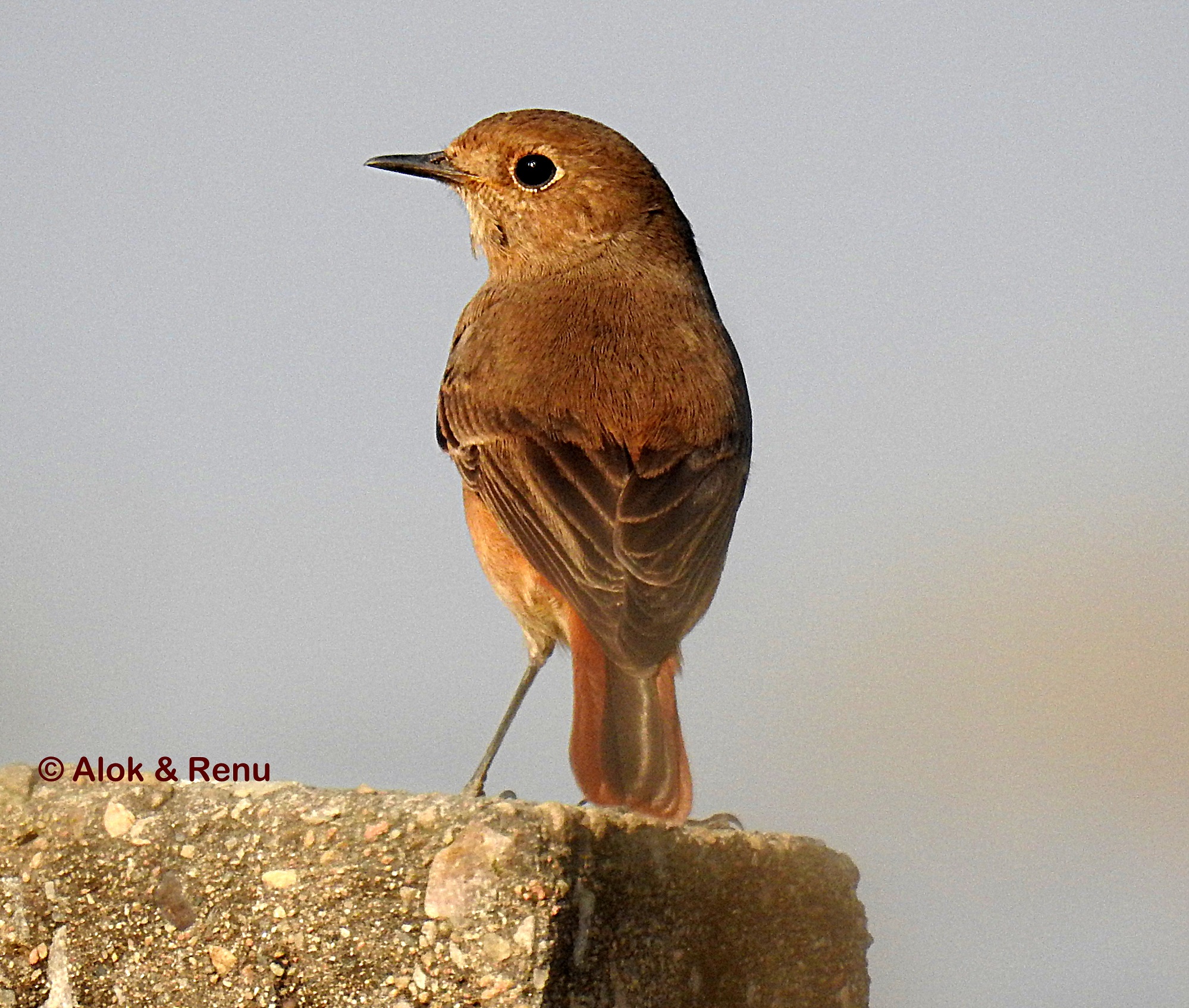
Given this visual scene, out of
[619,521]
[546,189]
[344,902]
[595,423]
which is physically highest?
[546,189]

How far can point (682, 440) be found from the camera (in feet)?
15.6

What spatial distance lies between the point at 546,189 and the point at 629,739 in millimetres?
2935

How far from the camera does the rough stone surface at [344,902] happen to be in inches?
105

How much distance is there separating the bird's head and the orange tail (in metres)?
2.33

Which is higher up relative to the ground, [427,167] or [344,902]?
[427,167]

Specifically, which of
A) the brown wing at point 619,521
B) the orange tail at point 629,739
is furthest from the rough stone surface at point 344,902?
the brown wing at point 619,521

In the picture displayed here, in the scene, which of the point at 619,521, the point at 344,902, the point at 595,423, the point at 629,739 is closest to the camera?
the point at 344,902

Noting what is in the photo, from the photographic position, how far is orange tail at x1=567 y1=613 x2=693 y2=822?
140 inches

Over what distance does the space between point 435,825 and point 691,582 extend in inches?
68.8

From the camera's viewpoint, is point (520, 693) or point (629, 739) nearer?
point (629, 739)

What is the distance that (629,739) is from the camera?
12.2 feet

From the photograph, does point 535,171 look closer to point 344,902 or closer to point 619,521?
point 619,521

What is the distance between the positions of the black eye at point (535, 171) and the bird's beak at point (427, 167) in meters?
0.21

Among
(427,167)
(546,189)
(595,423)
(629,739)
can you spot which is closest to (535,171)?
(546,189)
